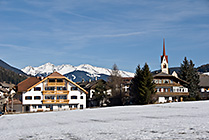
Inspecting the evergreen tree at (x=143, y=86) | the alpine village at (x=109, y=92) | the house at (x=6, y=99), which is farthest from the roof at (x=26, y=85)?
the evergreen tree at (x=143, y=86)

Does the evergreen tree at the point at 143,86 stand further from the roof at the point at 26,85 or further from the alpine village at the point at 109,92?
the roof at the point at 26,85

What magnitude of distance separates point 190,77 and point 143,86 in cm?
2392

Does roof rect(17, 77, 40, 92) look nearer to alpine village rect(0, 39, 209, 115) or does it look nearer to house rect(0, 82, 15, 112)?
alpine village rect(0, 39, 209, 115)

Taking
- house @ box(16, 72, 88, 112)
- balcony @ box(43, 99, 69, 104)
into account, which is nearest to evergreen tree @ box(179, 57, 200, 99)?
house @ box(16, 72, 88, 112)

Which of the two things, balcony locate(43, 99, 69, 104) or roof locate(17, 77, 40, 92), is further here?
roof locate(17, 77, 40, 92)

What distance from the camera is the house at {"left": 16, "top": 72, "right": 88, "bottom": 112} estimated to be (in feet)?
251

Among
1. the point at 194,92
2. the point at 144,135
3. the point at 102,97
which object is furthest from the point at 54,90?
the point at 144,135

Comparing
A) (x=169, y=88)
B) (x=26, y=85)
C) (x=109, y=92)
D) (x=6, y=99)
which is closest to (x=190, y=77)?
(x=169, y=88)

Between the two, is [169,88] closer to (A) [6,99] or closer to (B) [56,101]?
(B) [56,101]

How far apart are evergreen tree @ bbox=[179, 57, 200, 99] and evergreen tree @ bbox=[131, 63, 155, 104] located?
700 inches

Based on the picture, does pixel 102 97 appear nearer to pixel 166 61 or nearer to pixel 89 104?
pixel 89 104

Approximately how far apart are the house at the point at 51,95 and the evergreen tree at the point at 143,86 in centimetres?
1535

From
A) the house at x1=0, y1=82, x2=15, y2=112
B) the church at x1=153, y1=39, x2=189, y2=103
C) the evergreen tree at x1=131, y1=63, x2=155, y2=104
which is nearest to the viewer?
the evergreen tree at x1=131, y1=63, x2=155, y2=104

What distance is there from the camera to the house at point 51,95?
251 feet
